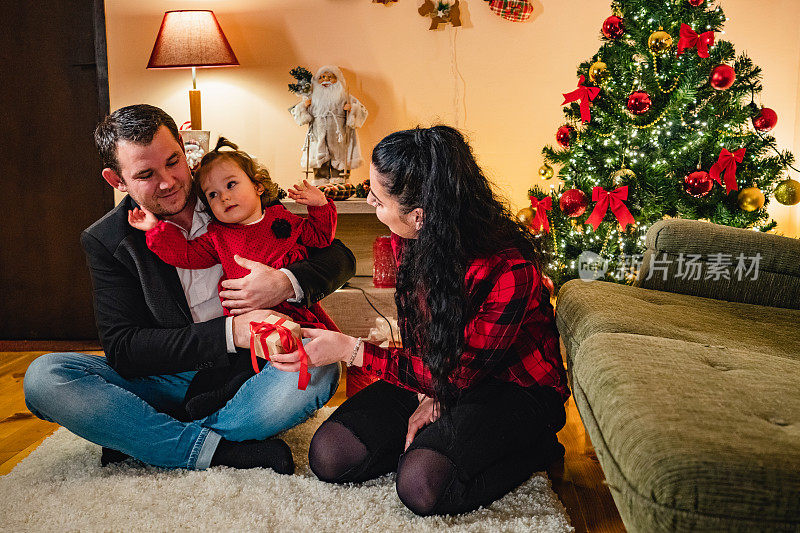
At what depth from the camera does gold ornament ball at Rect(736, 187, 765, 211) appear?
217 cm

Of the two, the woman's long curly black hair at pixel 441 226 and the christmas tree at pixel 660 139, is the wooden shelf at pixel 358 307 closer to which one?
the christmas tree at pixel 660 139

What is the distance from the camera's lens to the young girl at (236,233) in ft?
5.11

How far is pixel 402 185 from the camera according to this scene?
4.17 feet

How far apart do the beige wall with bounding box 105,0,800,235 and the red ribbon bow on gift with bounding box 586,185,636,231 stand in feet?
2.28

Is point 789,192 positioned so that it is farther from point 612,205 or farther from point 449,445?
point 449,445

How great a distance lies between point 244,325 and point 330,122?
1447 millimetres

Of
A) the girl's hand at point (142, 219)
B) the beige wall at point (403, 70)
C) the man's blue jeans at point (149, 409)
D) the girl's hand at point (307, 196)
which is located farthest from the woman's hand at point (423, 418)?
the beige wall at point (403, 70)

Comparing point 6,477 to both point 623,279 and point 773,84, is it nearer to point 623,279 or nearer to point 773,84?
point 623,279

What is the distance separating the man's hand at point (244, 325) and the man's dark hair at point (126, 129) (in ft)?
1.65

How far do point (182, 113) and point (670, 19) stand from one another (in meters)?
2.21

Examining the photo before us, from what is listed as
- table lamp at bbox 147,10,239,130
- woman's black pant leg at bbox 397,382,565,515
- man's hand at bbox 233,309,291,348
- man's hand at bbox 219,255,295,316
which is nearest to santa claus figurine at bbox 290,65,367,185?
table lamp at bbox 147,10,239,130

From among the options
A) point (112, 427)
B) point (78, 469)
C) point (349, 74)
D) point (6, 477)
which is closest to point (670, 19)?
point (349, 74)

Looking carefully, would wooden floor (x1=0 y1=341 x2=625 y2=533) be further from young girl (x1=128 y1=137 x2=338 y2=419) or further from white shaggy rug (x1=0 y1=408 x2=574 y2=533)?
young girl (x1=128 y1=137 x2=338 y2=419)

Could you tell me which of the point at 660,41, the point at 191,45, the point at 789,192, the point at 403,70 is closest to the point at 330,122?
the point at 403,70
